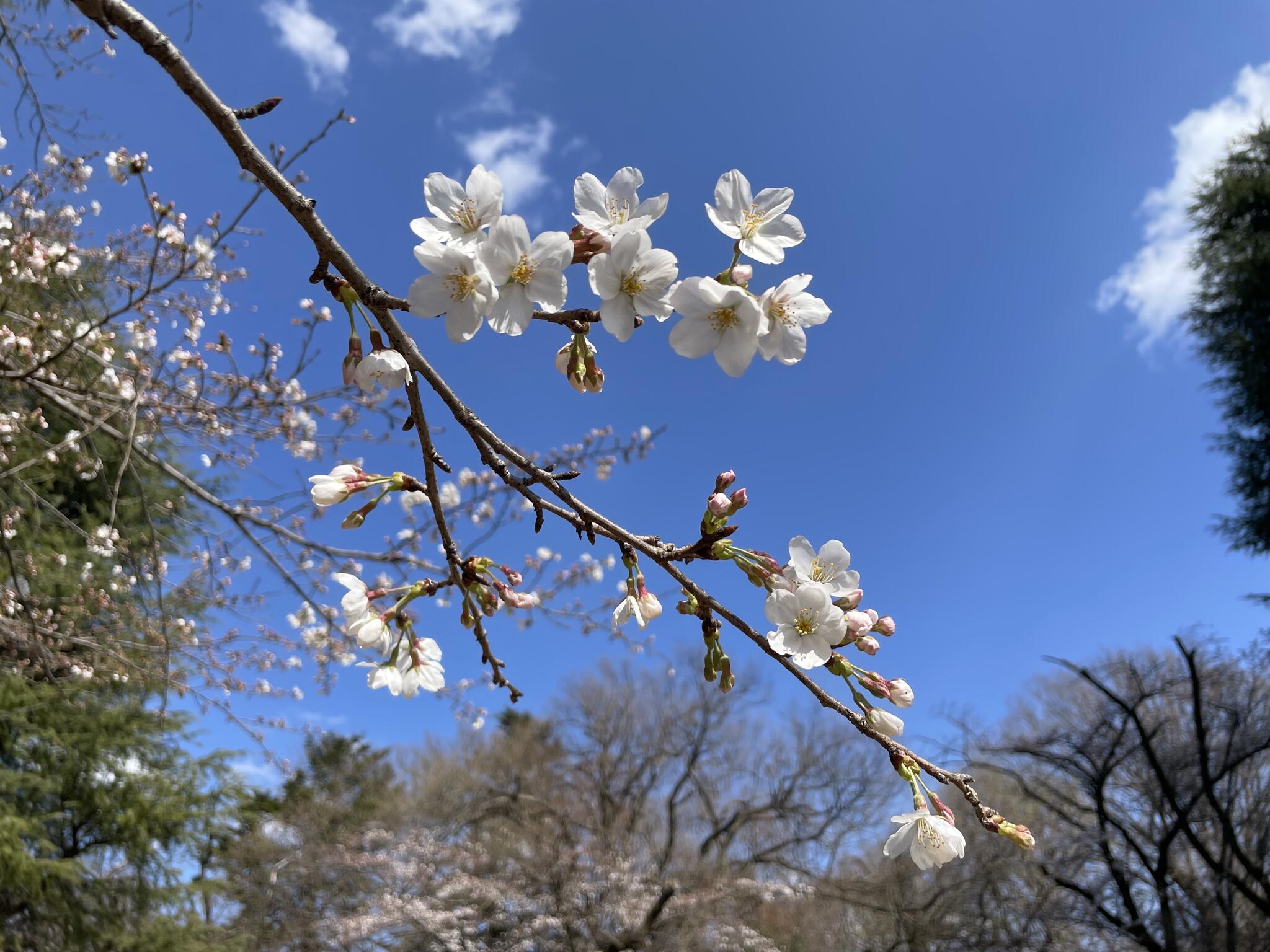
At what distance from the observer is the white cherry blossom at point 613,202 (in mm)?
831

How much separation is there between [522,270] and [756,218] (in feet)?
0.99

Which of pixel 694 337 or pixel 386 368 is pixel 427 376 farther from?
pixel 694 337

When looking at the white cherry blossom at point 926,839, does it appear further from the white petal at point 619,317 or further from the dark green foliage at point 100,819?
the dark green foliage at point 100,819

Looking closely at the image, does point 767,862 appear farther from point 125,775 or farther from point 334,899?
point 125,775

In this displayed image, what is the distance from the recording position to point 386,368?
828 millimetres

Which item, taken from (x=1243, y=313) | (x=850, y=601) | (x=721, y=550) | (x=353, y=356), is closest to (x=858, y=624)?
(x=850, y=601)

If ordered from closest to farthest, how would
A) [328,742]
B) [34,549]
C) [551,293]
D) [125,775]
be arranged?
A: [551,293] < [34,549] < [125,775] < [328,742]

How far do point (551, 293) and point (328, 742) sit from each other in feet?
58.1

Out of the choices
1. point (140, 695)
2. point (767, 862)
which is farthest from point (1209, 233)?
point (140, 695)

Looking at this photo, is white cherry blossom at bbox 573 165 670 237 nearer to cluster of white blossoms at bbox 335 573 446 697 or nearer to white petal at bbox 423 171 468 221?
white petal at bbox 423 171 468 221

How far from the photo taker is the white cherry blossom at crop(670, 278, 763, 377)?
76 centimetres

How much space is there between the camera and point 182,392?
3.07 metres

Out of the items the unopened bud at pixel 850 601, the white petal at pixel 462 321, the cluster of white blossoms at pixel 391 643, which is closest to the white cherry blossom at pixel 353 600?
the cluster of white blossoms at pixel 391 643

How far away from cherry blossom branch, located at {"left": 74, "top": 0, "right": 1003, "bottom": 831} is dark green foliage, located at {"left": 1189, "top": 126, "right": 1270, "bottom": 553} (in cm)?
1153
